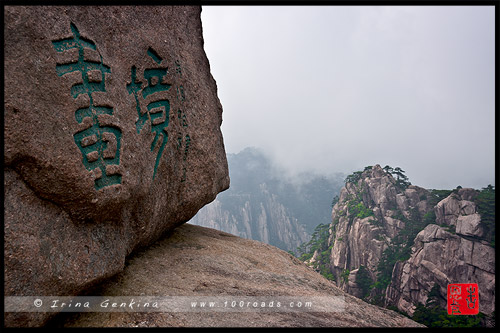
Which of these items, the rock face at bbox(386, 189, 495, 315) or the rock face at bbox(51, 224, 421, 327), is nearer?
the rock face at bbox(51, 224, 421, 327)

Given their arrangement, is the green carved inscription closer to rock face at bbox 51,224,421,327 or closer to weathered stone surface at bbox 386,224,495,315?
rock face at bbox 51,224,421,327

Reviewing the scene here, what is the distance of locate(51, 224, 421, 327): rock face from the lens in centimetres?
299

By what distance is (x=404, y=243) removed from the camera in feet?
75.9

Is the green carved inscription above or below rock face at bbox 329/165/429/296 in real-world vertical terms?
above

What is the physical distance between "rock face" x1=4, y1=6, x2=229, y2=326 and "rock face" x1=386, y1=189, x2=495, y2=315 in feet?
66.7

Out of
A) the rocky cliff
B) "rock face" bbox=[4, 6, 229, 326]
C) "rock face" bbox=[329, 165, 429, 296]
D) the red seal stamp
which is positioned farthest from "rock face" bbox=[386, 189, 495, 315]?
"rock face" bbox=[4, 6, 229, 326]

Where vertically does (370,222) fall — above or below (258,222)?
above

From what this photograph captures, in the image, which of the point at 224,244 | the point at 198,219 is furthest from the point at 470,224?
the point at 198,219

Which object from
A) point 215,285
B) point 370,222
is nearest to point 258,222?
point 370,222

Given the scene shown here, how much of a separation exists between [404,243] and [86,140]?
2545 centimetres

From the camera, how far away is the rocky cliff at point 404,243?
18.1 m

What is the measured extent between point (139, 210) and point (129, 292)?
3.14 ft

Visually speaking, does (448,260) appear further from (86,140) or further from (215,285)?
(86,140)

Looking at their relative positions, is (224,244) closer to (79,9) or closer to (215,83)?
(215,83)
